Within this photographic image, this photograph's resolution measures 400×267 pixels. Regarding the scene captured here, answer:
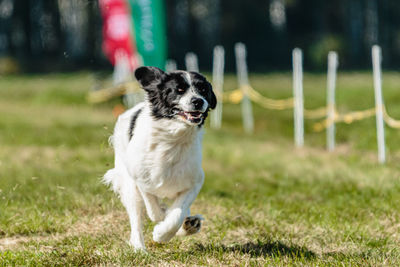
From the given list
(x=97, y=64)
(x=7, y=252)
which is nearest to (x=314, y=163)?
(x=7, y=252)

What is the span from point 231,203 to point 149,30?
12.2 meters

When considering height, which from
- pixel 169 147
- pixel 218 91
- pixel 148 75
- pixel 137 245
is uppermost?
pixel 148 75

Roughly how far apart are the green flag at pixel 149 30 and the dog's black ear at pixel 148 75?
13210 mm

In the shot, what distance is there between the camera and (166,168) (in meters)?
4.50

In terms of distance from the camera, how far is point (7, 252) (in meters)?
4.53

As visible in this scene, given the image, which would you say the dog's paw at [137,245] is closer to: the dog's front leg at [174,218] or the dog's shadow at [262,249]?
the dog's front leg at [174,218]

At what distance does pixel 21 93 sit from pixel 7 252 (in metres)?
19.8

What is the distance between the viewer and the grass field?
4566 millimetres

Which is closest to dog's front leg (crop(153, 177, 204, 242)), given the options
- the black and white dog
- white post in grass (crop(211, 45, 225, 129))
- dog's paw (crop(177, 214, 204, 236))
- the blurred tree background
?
the black and white dog

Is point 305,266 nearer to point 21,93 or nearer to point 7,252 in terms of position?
point 7,252

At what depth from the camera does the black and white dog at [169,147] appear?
4.35 m

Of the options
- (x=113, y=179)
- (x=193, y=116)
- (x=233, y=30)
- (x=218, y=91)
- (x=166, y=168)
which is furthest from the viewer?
(x=233, y=30)

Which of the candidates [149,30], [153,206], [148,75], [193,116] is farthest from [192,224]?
[149,30]

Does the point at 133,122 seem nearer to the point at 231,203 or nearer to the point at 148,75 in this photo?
the point at 148,75
